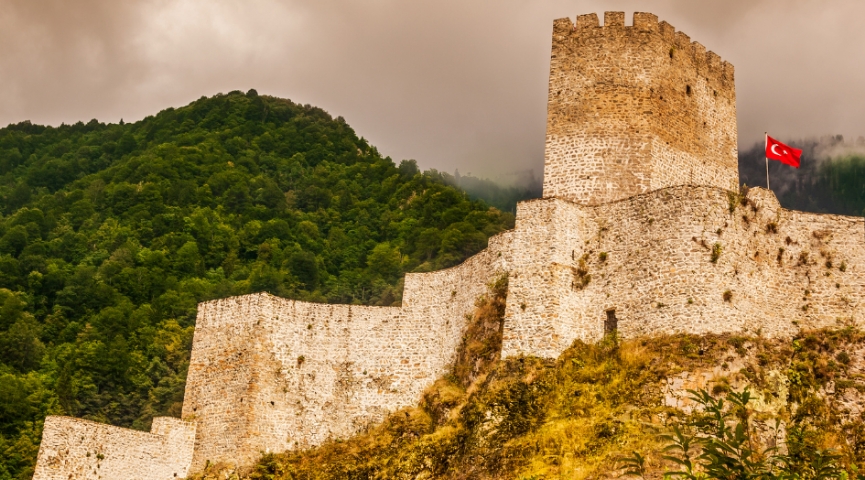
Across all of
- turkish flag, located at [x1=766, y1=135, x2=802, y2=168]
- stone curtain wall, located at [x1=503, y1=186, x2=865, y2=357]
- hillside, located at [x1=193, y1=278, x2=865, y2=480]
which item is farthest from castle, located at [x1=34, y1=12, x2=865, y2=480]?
turkish flag, located at [x1=766, y1=135, x2=802, y2=168]

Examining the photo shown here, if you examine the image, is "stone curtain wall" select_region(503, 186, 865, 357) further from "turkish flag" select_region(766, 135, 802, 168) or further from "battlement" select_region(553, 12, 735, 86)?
"battlement" select_region(553, 12, 735, 86)

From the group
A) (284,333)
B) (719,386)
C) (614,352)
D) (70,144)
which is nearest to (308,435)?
(284,333)

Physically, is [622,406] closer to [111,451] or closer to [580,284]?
[580,284]

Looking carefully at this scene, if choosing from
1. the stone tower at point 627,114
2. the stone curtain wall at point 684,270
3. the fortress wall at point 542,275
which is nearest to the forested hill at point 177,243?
the stone tower at point 627,114

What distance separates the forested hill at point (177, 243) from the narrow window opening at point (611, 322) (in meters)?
25.7

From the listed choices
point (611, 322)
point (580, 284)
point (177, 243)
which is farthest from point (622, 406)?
point (177, 243)

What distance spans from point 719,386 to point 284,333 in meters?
17.1

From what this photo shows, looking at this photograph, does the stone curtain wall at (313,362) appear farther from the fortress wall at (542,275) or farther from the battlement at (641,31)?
the battlement at (641,31)

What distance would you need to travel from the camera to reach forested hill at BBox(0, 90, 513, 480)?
204 feet

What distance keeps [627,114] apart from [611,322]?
8.23 meters

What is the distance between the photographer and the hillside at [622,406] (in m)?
33.6

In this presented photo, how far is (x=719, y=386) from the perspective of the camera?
115ft

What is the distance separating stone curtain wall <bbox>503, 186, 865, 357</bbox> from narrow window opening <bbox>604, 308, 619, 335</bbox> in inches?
6.7

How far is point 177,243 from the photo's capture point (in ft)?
240
